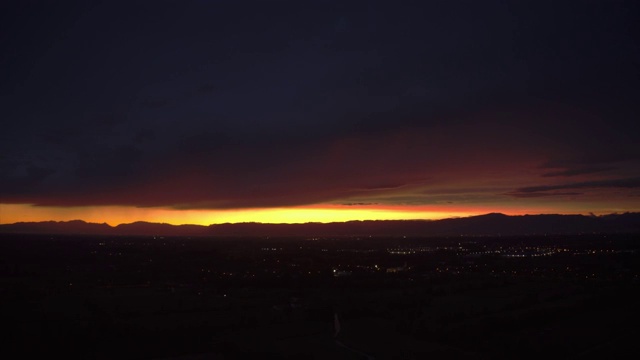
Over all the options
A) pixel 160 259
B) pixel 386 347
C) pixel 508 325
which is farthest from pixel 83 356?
pixel 160 259

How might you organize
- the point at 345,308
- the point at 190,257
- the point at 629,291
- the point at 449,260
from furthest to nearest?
the point at 190,257, the point at 449,260, the point at 629,291, the point at 345,308

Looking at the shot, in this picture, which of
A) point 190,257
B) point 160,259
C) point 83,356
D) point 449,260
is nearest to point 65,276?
point 160,259

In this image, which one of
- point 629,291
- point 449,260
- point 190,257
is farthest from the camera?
point 190,257

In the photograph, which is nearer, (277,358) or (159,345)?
(277,358)

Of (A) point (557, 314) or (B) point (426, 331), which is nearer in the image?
(B) point (426, 331)

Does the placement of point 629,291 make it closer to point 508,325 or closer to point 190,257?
point 508,325

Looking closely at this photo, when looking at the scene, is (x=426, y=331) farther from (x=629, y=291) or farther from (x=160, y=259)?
(x=160, y=259)
